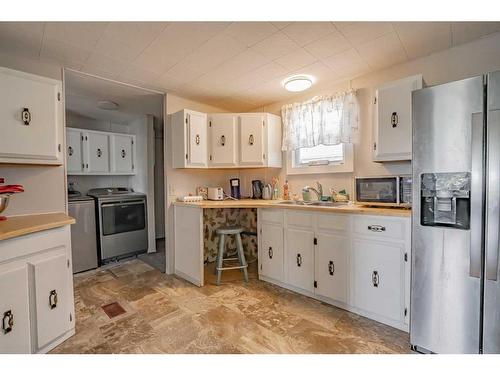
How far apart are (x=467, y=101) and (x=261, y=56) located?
1461 mm

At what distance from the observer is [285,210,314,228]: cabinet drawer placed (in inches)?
86.5

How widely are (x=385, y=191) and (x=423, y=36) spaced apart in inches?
47.1

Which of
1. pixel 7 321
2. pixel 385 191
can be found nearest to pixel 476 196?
pixel 385 191

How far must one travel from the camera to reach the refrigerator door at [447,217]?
1.28 meters

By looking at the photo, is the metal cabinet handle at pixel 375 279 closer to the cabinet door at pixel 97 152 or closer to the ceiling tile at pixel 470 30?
the ceiling tile at pixel 470 30

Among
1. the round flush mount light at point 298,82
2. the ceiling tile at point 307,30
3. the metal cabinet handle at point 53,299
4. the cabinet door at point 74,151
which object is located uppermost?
the ceiling tile at point 307,30

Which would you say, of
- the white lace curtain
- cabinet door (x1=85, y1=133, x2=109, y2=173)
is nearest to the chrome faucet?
the white lace curtain

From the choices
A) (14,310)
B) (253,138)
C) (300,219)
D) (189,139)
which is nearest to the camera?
(14,310)

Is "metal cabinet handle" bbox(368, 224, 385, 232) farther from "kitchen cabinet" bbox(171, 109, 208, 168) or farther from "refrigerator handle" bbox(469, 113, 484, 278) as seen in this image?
"kitchen cabinet" bbox(171, 109, 208, 168)

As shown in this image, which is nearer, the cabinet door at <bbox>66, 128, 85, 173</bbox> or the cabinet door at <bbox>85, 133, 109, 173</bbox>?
the cabinet door at <bbox>66, 128, 85, 173</bbox>

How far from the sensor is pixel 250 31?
1.66m

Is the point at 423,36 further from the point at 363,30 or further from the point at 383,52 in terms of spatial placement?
the point at 363,30

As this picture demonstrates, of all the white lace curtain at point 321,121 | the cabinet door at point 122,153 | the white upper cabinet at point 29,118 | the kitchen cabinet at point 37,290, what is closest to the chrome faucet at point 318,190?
the white lace curtain at point 321,121

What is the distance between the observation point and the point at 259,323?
185 centimetres
